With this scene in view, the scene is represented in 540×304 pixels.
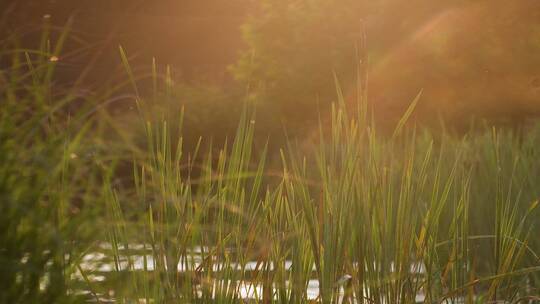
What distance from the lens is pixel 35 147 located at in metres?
2.03

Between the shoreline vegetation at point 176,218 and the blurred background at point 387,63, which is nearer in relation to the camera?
the shoreline vegetation at point 176,218

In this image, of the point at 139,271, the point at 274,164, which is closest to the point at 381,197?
the point at 139,271

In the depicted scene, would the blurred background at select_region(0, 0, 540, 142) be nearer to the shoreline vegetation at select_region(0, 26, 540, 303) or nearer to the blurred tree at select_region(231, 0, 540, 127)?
the blurred tree at select_region(231, 0, 540, 127)

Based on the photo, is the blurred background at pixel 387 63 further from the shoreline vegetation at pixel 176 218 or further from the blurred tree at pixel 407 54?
the shoreline vegetation at pixel 176 218

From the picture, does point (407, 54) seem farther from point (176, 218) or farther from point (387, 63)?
point (176, 218)

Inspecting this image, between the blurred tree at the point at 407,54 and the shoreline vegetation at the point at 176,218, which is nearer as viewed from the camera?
the shoreline vegetation at the point at 176,218

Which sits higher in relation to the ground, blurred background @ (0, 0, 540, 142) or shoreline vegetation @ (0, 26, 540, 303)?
shoreline vegetation @ (0, 26, 540, 303)

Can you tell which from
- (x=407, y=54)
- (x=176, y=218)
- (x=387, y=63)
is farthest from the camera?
(x=387, y=63)

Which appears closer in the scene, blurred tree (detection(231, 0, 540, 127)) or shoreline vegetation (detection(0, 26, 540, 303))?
shoreline vegetation (detection(0, 26, 540, 303))

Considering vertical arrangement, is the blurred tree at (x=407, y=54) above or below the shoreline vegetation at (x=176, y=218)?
below

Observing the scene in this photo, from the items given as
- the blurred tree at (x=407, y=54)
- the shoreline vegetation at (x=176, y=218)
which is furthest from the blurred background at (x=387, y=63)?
the shoreline vegetation at (x=176, y=218)

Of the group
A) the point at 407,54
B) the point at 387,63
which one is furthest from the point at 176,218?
the point at 387,63

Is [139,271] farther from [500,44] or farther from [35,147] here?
[500,44]

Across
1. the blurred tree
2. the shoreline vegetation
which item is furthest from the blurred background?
the shoreline vegetation
